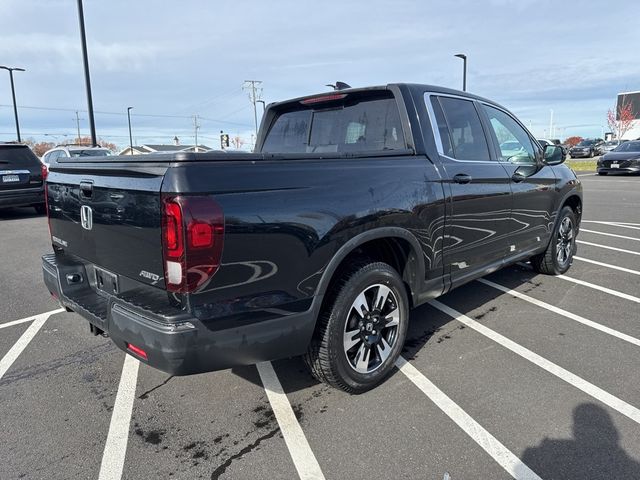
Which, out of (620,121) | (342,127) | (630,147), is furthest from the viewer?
(620,121)

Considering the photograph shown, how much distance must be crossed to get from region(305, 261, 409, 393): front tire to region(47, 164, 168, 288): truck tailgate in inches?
39.7

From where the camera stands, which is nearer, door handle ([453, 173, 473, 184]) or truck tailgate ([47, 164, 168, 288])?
truck tailgate ([47, 164, 168, 288])

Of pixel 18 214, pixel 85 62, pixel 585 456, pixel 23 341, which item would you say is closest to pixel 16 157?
pixel 18 214

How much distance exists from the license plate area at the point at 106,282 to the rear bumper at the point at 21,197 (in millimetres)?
8886

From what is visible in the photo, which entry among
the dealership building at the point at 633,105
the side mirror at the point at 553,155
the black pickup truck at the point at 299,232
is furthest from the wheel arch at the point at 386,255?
the dealership building at the point at 633,105

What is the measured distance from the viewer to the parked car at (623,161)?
19.3 metres

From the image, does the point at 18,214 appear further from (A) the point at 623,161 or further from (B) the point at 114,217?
(A) the point at 623,161

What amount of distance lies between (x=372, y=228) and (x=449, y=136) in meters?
1.27

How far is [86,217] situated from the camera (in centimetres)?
281

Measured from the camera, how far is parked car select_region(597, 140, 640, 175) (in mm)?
19297

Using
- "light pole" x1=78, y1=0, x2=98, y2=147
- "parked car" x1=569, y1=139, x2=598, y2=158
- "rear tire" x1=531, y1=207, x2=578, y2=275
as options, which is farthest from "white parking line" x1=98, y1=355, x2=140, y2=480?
"parked car" x1=569, y1=139, x2=598, y2=158

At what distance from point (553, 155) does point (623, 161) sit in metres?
18.1

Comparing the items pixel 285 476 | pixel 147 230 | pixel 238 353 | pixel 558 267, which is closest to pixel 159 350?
pixel 238 353

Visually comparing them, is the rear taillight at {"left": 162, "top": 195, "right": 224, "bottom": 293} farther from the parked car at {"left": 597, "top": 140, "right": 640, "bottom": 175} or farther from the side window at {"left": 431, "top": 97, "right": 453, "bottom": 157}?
the parked car at {"left": 597, "top": 140, "right": 640, "bottom": 175}
